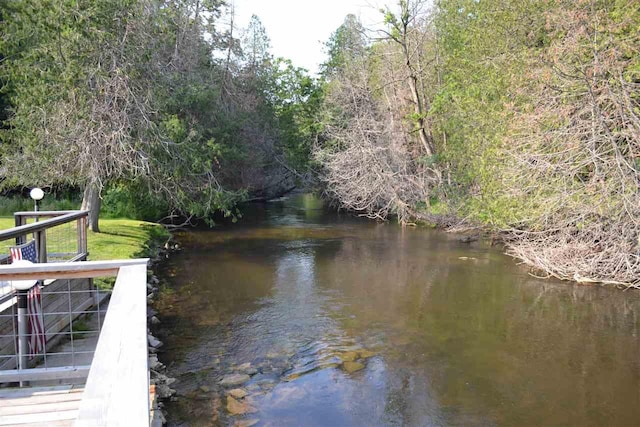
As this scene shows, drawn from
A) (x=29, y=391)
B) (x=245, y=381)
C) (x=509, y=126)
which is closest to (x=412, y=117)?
(x=509, y=126)

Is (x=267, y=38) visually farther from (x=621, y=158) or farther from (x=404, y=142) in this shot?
(x=621, y=158)

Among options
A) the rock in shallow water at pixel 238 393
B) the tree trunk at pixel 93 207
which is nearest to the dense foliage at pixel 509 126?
the rock in shallow water at pixel 238 393

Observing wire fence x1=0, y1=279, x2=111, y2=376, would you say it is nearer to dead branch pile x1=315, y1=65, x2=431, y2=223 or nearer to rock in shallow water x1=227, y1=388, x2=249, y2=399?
rock in shallow water x1=227, y1=388, x2=249, y2=399

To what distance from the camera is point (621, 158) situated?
38.1 ft

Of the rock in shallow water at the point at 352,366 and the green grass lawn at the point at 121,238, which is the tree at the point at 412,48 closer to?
the green grass lawn at the point at 121,238

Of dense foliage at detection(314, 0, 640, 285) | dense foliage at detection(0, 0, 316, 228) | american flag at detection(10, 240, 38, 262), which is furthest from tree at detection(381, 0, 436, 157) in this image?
american flag at detection(10, 240, 38, 262)

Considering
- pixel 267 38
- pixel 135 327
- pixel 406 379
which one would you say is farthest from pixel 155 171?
pixel 267 38

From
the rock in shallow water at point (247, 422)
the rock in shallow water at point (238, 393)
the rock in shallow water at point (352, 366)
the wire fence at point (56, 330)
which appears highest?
the wire fence at point (56, 330)

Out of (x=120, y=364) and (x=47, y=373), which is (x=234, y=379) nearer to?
(x=47, y=373)

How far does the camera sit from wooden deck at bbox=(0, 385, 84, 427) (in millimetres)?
3664

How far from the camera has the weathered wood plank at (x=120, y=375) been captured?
1757mm

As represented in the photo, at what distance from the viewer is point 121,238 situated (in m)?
16.8

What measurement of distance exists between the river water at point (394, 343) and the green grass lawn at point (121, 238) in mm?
1233

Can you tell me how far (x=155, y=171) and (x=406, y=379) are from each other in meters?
10.9
